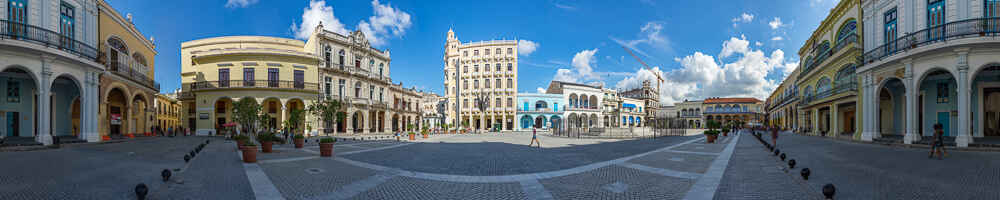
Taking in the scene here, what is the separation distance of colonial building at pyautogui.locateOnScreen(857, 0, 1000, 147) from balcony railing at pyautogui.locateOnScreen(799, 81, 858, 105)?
2.82ft

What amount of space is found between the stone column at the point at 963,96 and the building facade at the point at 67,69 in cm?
3472

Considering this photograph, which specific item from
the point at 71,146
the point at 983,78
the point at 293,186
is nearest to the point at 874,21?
the point at 983,78

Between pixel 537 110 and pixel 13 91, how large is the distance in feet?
149

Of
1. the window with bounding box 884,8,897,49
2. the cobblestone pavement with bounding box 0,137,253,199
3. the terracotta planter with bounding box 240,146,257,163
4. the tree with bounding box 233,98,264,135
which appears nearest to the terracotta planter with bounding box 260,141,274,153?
the tree with bounding box 233,98,264,135

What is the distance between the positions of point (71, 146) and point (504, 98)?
40.7 metres

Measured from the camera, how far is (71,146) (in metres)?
15.3

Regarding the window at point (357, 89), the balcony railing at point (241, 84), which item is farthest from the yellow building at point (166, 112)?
the window at point (357, 89)

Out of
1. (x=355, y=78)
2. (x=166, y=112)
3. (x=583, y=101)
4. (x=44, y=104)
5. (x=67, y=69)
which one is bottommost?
(x=166, y=112)

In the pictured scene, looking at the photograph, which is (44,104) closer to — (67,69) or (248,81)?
(67,69)

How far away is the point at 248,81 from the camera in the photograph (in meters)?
27.7

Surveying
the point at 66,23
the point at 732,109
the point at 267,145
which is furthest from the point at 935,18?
the point at 732,109

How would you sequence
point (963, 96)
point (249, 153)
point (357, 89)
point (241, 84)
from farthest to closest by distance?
point (357, 89)
point (241, 84)
point (963, 96)
point (249, 153)

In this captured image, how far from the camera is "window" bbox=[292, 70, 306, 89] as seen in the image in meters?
29.5

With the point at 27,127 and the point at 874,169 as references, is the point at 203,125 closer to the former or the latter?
the point at 27,127
